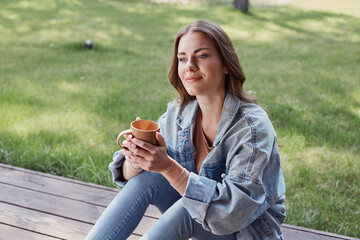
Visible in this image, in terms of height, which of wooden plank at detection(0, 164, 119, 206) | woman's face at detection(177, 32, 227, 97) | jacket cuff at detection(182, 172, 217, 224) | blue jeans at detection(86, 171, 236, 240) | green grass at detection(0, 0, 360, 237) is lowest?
green grass at detection(0, 0, 360, 237)

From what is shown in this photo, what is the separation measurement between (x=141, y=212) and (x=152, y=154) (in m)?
0.43

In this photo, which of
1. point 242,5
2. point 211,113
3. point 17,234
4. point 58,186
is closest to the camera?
point 211,113

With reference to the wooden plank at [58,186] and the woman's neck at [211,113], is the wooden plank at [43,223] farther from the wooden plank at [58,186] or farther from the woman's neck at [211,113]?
the woman's neck at [211,113]

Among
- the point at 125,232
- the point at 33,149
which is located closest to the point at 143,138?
the point at 125,232

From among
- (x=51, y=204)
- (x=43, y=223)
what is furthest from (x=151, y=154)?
(x=51, y=204)

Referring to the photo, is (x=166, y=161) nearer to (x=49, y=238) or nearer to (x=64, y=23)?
(x=49, y=238)

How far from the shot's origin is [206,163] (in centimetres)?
167

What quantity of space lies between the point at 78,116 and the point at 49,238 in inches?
77.4

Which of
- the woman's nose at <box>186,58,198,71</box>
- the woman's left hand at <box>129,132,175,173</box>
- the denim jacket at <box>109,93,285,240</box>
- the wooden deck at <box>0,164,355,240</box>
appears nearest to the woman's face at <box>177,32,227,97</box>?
the woman's nose at <box>186,58,198,71</box>

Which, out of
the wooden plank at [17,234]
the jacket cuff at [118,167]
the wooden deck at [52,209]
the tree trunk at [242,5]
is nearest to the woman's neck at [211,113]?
the jacket cuff at [118,167]

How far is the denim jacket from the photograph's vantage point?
57.7 inches

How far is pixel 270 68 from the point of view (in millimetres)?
5820

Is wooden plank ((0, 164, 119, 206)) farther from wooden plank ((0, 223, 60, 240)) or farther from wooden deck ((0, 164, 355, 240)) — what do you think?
wooden plank ((0, 223, 60, 240))

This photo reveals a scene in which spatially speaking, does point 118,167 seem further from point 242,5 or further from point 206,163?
point 242,5
